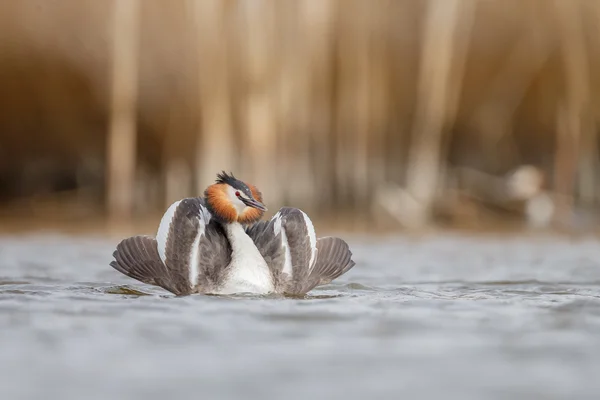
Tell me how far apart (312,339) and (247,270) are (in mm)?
2167

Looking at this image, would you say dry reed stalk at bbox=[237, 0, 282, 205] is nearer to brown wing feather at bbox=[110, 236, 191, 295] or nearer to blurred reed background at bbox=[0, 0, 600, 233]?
blurred reed background at bbox=[0, 0, 600, 233]

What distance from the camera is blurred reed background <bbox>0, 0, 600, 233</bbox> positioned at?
614 inches

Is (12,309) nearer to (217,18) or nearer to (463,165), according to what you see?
(217,18)

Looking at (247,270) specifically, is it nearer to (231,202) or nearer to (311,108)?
(231,202)

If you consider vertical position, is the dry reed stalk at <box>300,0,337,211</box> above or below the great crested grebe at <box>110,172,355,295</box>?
above

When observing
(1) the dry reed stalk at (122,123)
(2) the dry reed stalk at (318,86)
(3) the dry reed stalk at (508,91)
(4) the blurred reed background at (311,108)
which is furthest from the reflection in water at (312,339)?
(3) the dry reed stalk at (508,91)

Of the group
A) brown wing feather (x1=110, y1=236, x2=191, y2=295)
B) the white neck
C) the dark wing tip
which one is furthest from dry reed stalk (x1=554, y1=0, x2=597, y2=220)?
brown wing feather (x1=110, y1=236, x2=191, y2=295)

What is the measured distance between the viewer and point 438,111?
15.2 m

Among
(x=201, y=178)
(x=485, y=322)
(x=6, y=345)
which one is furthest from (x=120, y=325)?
(x=201, y=178)

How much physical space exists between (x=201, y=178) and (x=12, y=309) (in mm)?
8760

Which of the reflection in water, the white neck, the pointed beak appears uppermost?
the pointed beak

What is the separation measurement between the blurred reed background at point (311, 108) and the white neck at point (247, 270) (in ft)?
24.0

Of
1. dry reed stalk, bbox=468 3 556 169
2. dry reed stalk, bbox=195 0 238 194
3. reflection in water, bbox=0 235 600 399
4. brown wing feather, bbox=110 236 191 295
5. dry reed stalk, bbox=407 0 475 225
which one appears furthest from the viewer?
dry reed stalk, bbox=468 3 556 169

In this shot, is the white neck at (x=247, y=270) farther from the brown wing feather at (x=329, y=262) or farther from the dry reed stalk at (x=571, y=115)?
the dry reed stalk at (x=571, y=115)
